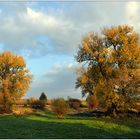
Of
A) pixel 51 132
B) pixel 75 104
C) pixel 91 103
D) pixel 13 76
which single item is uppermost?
pixel 13 76

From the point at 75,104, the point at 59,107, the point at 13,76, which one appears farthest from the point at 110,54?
the point at 13,76

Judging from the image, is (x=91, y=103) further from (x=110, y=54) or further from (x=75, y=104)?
(x=110, y=54)

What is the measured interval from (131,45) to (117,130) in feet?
70.8

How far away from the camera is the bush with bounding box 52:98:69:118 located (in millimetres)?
42875

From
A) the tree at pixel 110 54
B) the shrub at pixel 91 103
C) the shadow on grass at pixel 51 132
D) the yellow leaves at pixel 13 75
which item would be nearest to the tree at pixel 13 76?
the yellow leaves at pixel 13 75

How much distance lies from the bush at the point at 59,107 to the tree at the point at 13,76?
22831 millimetres

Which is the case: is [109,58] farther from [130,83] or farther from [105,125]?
[105,125]

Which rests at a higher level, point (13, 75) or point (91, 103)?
point (13, 75)

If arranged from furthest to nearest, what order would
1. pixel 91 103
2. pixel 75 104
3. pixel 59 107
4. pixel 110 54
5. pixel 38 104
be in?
pixel 75 104, pixel 38 104, pixel 91 103, pixel 110 54, pixel 59 107

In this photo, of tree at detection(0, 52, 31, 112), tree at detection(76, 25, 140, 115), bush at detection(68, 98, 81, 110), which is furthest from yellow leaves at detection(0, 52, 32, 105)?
tree at detection(76, 25, 140, 115)

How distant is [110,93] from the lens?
4475cm

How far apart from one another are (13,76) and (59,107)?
27042 mm

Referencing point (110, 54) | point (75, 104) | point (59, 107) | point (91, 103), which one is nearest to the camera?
point (59, 107)

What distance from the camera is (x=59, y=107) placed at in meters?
42.7
